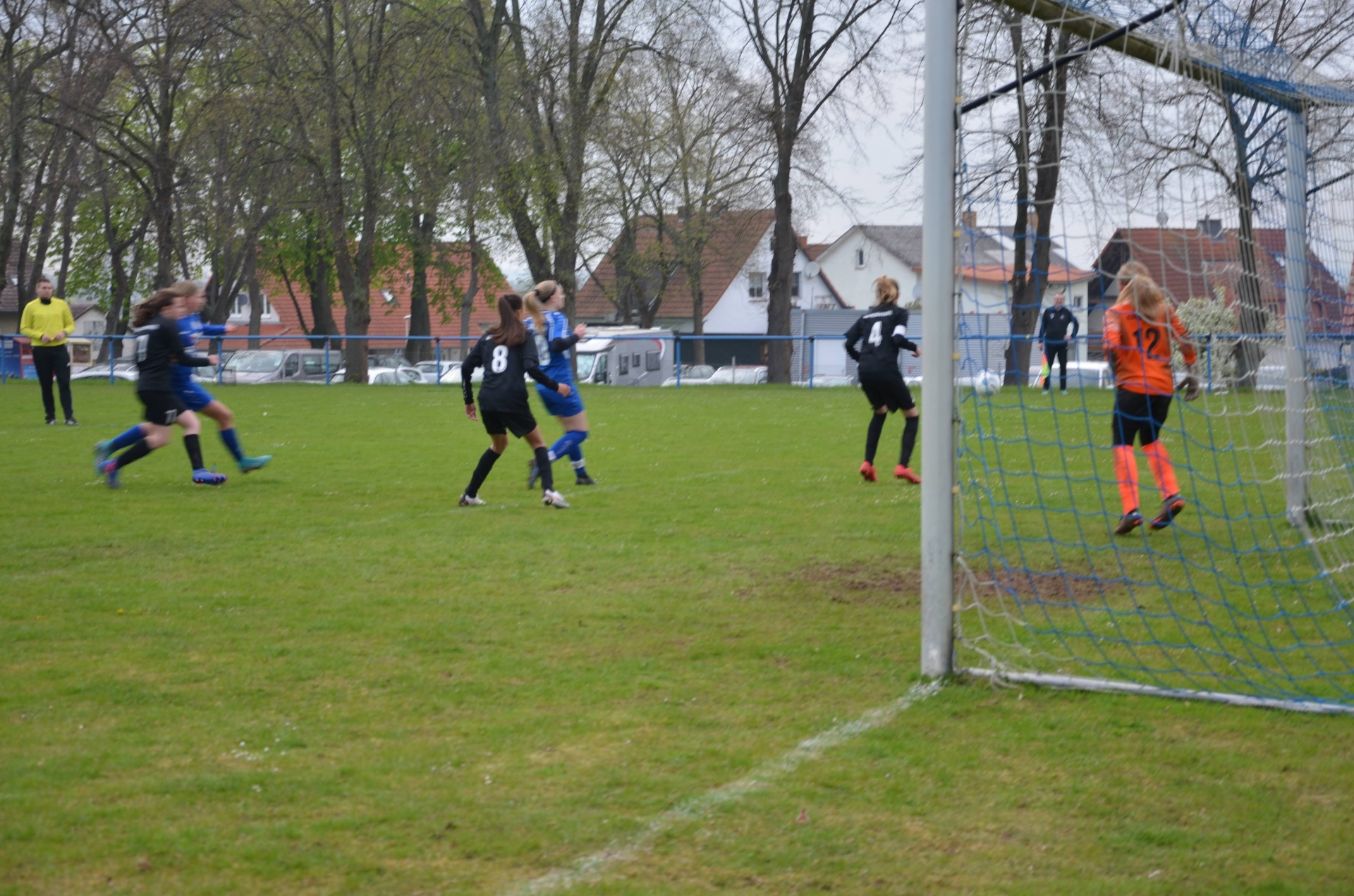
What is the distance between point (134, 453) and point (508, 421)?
3342 mm

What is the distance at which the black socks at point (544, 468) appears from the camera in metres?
9.44

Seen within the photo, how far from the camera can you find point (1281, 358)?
7.72 meters

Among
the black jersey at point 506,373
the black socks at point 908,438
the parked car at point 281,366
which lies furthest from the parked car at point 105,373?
the black socks at point 908,438

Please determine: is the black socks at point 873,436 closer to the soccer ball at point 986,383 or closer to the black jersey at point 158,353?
the soccer ball at point 986,383

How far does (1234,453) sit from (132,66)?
28593mm

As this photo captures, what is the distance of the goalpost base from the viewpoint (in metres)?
4.56

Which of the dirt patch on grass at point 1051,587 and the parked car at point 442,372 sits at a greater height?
the parked car at point 442,372

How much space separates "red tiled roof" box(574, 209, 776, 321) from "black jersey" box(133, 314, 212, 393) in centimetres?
4318

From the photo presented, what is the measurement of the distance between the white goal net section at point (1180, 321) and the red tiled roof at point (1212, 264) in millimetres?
16

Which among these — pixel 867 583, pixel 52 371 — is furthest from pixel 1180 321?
pixel 52 371

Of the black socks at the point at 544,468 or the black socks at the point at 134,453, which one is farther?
the black socks at the point at 134,453

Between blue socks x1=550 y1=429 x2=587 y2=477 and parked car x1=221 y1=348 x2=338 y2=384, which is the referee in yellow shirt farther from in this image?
parked car x1=221 y1=348 x2=338 y2=384

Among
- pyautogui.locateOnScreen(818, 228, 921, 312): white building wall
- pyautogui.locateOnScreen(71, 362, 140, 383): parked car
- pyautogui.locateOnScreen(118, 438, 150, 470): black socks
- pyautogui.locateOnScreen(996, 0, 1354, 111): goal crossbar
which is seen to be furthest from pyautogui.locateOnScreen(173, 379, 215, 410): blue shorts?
pyautogui.locateOnScreen(818, 228, 921, 312): white building wall

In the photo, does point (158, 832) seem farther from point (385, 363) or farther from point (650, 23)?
point (385, 363)
